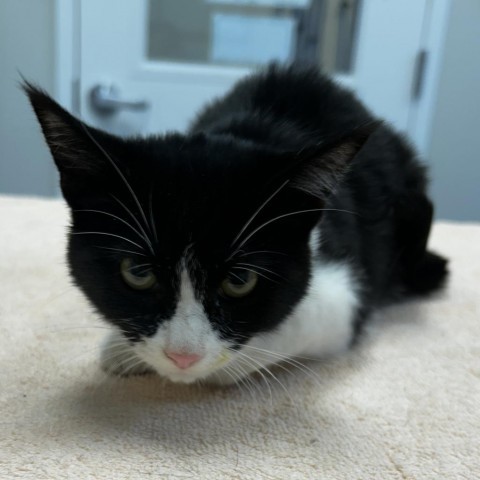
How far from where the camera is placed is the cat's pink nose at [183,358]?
71 cm

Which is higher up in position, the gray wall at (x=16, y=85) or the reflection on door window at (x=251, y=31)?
the reflection on door window at (x=251, y=31)

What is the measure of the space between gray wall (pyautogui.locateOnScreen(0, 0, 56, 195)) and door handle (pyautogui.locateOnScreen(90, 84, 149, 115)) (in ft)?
0.60

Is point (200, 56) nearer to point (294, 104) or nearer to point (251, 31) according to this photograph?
point (251, 31)

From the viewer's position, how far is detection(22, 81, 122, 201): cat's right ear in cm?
67

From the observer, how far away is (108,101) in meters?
2.22

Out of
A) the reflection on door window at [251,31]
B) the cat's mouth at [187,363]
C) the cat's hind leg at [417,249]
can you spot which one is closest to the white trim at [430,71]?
the reflection on door window at [251,31]

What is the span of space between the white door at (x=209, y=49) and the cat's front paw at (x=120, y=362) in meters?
1.44

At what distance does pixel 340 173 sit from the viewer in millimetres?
755

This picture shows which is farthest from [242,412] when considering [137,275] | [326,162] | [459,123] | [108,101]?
[459,123]

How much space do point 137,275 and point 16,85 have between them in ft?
5.29

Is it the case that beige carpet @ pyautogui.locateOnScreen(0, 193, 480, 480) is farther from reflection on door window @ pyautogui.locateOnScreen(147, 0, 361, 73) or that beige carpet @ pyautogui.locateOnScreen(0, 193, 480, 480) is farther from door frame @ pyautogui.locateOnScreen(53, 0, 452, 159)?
reflection on door window @ pyautogui.locateOnScreen(147, 0, 361, 73)

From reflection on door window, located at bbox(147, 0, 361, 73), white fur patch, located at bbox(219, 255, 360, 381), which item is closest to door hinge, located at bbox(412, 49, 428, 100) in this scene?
reflection on door window, located at bbox(147, 0, 361, 73)

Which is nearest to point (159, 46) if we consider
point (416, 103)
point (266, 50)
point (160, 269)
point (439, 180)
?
point (266, 50)

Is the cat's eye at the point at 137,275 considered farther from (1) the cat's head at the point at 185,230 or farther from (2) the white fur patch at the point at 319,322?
(2) the white fur patch at the point at 319,322
